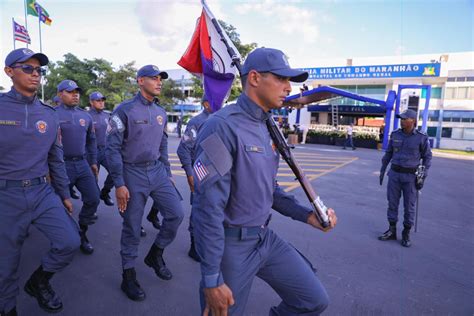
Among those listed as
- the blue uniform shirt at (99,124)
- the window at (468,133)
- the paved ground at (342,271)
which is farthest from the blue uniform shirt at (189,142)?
the window at (468,133)

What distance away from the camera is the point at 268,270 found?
2.15 meters

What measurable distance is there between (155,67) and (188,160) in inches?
54.0

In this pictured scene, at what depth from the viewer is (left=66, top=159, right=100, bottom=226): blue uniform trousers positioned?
14.3 ft

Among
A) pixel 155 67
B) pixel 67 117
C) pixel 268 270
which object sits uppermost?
pixel 155 67

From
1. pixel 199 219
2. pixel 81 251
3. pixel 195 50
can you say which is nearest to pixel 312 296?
pixel 199 219

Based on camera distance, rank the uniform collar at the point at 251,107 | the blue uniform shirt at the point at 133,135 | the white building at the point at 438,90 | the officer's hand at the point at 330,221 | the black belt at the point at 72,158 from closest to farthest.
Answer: the uniform collar at the point at 251,107 < the officer's hand at the point at 330,221 < the blue uniform shirt at the point at 133,135 < the black belt at the point at 72,158 < the white building at the point at 438,90

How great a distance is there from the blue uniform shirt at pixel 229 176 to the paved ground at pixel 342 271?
1445mm

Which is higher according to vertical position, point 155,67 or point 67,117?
point 155,67

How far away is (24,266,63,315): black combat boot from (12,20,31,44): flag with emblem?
20636 millimetres

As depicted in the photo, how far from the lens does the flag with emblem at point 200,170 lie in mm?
1829

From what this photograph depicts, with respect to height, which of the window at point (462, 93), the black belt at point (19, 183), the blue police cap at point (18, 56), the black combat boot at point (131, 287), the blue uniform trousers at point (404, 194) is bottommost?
the black combat boot at point (131, 287)

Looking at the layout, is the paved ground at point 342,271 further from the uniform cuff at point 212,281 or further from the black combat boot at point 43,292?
the uniform cuff at point 212,281

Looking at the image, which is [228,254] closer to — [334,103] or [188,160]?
[188,160]

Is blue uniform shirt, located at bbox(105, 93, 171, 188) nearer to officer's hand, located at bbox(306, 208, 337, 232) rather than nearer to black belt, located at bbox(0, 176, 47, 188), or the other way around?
black belt, located at bbox(0, 176, 47, 188)
